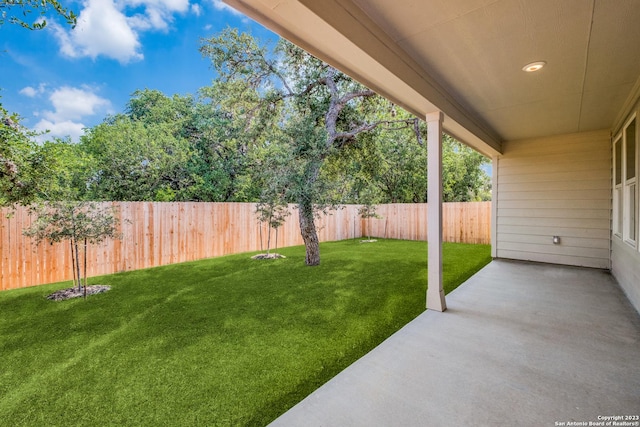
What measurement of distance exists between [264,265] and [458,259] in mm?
3852

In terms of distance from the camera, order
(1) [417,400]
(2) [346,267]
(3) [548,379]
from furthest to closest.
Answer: (2) [346,267], (3) [548,379], (1) [417,400]

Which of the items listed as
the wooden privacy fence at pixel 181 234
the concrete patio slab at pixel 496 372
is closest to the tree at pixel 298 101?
the wooden privacy fence at pixel 181 234

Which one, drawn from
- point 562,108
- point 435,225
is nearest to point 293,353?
point 435,225

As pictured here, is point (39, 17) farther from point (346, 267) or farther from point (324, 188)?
point (346, 267)

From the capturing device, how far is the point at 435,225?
3.01 meters

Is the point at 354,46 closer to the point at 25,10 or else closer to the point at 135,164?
the point at 25,10

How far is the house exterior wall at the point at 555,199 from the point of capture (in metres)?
4.64

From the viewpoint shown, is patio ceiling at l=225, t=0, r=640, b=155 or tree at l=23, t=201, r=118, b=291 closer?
patio ceiling at l=225, t=0, r=640, b=155

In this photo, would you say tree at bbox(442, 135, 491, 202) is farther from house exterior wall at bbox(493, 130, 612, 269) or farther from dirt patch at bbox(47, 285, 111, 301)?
dirt patch at bbox(47, 285, 111, 301)

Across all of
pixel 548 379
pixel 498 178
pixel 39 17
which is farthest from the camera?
pixel 498 178

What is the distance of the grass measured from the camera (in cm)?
156

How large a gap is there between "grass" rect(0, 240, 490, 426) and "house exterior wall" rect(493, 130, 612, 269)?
185 centimetres

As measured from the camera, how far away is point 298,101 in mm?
5777

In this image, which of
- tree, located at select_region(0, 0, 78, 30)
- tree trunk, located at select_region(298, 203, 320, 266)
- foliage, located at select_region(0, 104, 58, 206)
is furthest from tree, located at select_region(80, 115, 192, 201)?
tree, located at select_region(0, 0, 78, 30)
